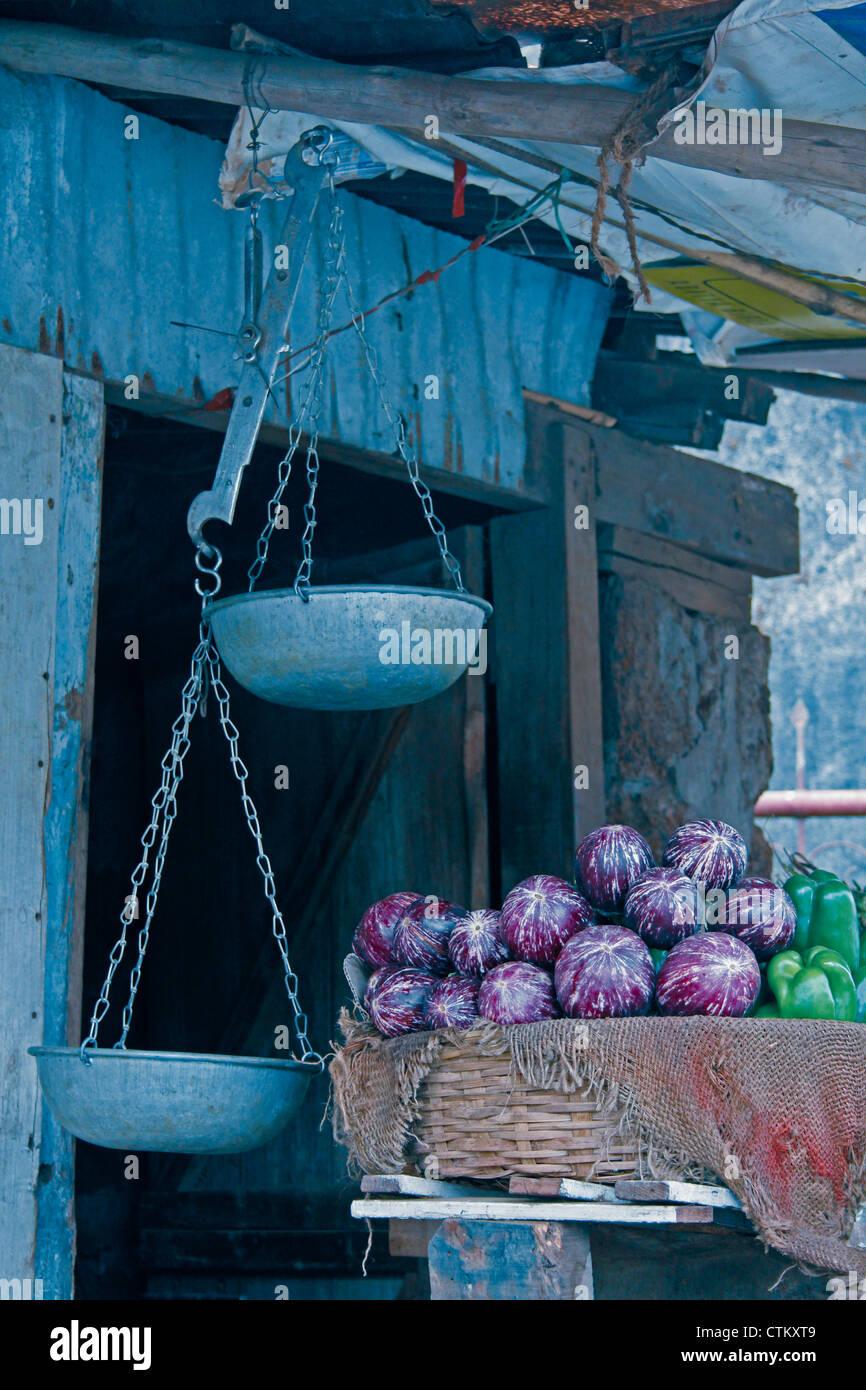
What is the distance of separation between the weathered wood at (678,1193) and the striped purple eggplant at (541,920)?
0.51 metres

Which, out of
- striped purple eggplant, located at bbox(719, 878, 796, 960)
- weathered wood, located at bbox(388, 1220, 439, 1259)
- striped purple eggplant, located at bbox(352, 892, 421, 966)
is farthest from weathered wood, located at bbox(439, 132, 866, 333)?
weathered wood, located at bbox(388, 1220, 439, 1259)

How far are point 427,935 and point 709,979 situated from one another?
67 centimetres

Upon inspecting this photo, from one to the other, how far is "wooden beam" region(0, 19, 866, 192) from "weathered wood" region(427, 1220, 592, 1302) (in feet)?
6.45


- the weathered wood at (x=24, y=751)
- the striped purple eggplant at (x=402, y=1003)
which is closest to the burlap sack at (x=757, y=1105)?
Answer: the striped purple eggplant at (x=402, y=1003)

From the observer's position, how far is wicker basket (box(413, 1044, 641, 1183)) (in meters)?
2.68

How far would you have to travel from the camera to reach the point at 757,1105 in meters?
2.59

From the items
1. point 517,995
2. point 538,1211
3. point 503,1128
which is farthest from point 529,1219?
point 517,995

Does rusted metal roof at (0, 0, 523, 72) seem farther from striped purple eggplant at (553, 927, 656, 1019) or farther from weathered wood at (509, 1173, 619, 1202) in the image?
weathered wood at (509, 1173, 619, 1202)

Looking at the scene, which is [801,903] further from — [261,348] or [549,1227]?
[261,348]

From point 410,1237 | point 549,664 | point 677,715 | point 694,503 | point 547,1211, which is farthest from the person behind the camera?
point 694,503

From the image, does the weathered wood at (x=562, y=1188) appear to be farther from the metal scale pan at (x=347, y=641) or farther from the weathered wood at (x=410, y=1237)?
the weathered wood at (x=410, y=1237)

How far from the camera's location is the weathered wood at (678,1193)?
2.58 m
